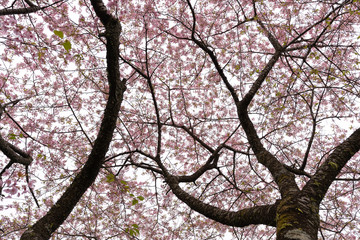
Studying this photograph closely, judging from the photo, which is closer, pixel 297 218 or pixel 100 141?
pixel 297 218

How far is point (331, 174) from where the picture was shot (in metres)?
3.31

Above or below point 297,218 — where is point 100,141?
above

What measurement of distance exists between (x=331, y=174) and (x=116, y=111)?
315 cm

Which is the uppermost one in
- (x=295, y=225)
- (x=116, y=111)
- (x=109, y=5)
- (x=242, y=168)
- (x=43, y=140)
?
(x=242, y=168)

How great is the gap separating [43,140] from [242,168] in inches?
293

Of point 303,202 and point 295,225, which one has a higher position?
point 303,202

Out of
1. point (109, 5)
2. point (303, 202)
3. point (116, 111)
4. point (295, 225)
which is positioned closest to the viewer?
point (295, 225)

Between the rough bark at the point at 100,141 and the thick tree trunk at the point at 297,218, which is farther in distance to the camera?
the rough bark at the point at 100,141

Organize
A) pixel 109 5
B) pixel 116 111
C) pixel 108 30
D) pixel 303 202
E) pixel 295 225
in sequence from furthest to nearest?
pixel 109 5
pixel 116 111
pixel 108 30
pixel 303 202
pixel 295 225

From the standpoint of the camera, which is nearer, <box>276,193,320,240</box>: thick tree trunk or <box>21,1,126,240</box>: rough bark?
<box>276,193,320,240</box>: thick tree trunk

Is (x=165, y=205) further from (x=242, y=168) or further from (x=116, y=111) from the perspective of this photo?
(x=116, y=111)

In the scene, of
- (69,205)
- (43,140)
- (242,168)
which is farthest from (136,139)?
(69,205)

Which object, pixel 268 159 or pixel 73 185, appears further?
pixel 268 159

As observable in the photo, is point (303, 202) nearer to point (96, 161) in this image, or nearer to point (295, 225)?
point (295, 225)
